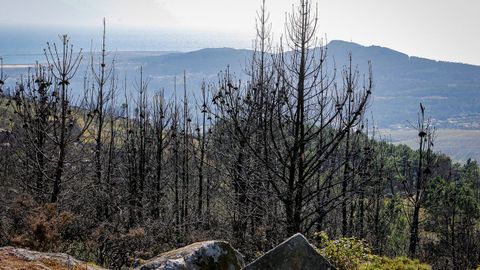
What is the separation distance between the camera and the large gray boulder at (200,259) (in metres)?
6.87

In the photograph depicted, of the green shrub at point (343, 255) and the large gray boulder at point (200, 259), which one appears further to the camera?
the green shrub at point (343, 255)

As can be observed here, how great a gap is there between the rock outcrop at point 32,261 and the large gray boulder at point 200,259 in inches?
41.0

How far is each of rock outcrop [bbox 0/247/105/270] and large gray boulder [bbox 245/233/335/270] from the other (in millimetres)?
2478

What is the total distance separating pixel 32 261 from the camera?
6.41 metres

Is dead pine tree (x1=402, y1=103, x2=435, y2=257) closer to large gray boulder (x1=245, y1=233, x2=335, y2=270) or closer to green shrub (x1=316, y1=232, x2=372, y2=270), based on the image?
green shrub (x1=316, y1=232, x2=372, y2=270)

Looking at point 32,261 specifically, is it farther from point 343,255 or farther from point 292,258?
point 343,255

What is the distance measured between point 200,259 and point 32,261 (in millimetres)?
2346

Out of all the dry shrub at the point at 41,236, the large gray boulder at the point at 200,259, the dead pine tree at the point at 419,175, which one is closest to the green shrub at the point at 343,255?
the large gray boulder at the point at 200,259

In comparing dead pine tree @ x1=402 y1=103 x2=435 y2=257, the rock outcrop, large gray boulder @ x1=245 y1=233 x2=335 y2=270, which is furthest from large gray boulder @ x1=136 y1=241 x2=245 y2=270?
dead pine tree @ x1=402 y1=103 x2=435 y2=257

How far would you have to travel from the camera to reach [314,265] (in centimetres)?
695

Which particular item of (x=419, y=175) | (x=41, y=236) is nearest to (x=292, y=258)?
(x=41, y=236)

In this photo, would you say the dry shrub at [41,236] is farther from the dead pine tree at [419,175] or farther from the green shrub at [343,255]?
the dead pine tree at [419,175]

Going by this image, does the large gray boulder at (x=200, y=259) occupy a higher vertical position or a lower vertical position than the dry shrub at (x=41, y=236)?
higher

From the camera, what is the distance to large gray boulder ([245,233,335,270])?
6859 millimetres
